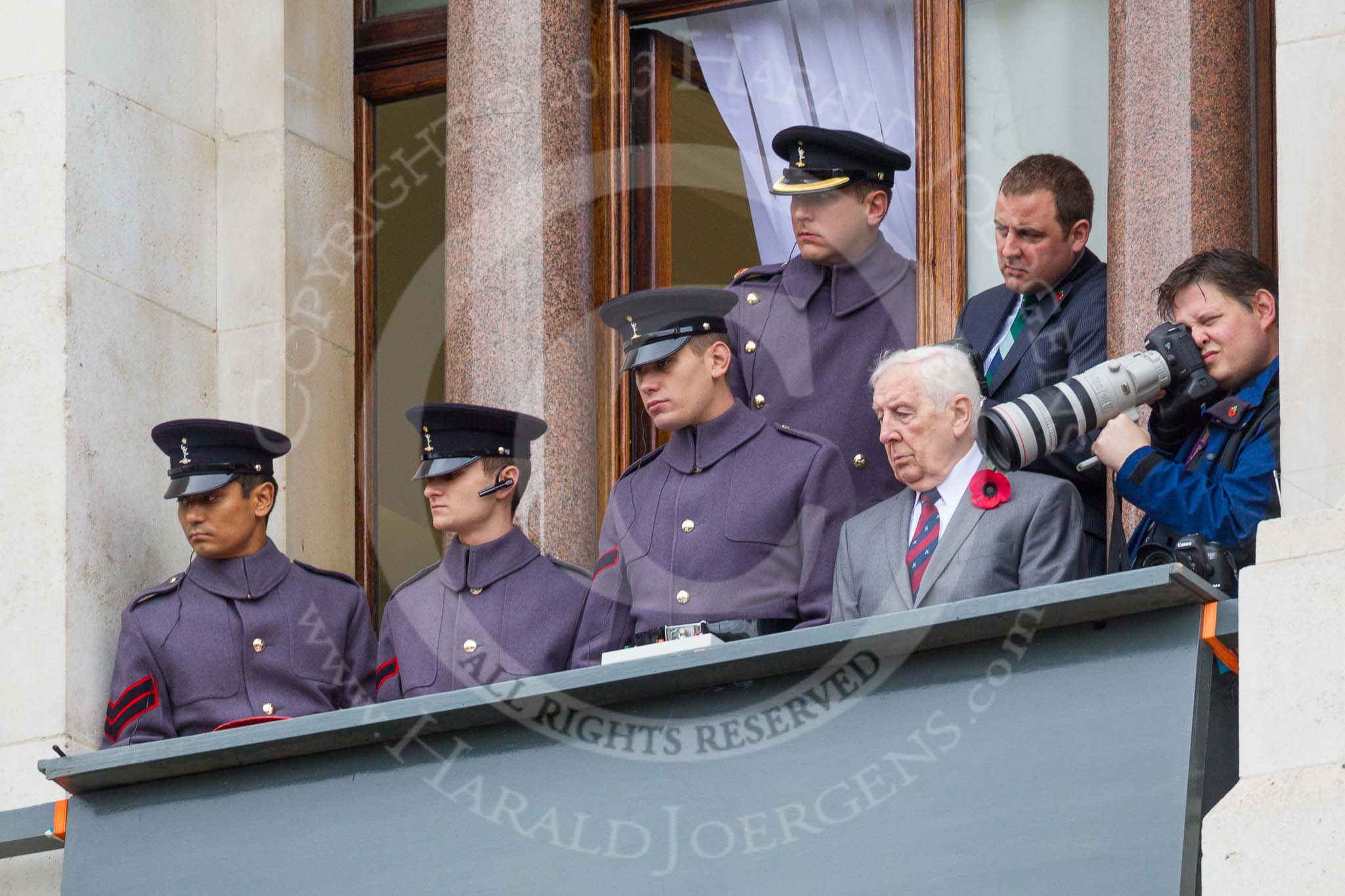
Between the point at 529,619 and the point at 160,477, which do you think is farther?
the point at 160,477

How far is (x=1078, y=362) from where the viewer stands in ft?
26.0

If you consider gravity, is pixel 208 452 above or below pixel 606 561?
above

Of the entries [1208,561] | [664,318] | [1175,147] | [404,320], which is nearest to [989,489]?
[1208,561]

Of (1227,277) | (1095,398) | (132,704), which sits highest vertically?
(1227,277)

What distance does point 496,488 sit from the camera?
8.26m

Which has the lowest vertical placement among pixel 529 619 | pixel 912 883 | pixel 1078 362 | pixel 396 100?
pixel 912 883

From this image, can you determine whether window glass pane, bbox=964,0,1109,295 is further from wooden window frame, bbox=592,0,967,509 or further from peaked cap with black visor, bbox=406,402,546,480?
peaked cap with black visor, bbox=406,402,546,480

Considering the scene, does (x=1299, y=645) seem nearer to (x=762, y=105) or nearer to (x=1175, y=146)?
(x=1175, y=146)

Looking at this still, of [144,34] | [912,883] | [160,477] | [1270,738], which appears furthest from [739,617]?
[144,34]

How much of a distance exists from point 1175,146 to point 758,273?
1365 mm

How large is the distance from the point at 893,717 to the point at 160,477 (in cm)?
354

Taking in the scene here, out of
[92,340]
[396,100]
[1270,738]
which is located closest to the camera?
[1270,738]

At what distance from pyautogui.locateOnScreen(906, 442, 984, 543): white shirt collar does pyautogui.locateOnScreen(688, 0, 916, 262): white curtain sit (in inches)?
90.2

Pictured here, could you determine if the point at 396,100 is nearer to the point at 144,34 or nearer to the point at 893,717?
the point at 144,34
